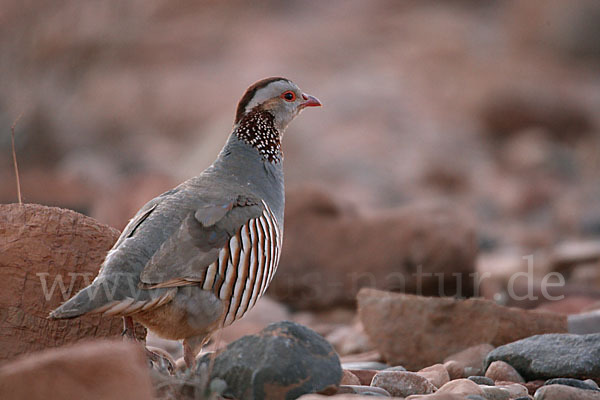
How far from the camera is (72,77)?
24.3 meters

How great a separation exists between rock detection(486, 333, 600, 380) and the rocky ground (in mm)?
13

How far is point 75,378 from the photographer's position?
3.64 meters

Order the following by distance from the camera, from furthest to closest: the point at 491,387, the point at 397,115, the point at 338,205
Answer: the point at 397,115 → the point at 338,205 → the point at 491,387

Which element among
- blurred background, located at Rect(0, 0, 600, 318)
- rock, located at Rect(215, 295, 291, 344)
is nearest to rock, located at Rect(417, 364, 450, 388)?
rock, located at Rect(215, 295, 291, 344)

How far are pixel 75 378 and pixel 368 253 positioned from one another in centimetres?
816

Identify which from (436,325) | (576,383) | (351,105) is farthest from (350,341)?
(351,105)

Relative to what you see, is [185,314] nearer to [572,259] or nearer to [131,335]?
[131,335]

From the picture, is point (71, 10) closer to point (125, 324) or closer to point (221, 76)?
point (221, 76)

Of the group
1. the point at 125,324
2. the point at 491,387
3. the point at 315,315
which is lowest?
the point at 315,315

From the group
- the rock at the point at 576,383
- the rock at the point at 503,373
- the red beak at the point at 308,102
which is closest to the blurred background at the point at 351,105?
the rock at the point at 503,373

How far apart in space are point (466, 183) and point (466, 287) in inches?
524

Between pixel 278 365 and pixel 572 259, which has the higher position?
pixel 278 365

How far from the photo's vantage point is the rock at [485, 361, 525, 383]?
5.73 m

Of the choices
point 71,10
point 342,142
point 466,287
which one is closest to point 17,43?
point 71,10
